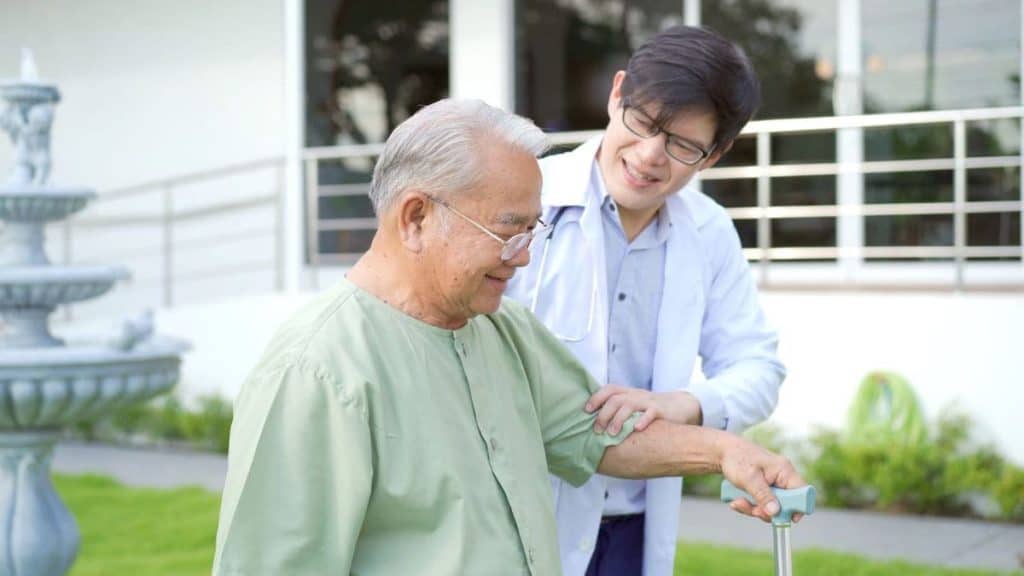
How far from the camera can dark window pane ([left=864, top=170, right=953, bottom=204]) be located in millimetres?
8141

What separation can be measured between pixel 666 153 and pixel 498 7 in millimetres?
6764

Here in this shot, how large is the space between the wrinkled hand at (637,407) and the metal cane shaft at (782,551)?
1.17 feet

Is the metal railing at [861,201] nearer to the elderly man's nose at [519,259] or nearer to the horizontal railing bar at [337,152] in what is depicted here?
the horizontal railing bar at [337,152]

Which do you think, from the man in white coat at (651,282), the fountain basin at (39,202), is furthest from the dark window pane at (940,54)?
the man in white coat at (651,282)

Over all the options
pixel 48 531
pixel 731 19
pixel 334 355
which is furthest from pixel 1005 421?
pixel 334 355

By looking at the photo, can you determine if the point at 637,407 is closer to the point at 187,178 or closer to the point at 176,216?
the point at 187,178

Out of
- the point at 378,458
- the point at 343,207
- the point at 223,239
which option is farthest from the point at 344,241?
the point at 378,458

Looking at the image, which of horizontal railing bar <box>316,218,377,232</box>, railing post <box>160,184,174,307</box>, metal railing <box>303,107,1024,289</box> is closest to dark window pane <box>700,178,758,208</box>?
metal railing <box>303,107,1024,289</box>

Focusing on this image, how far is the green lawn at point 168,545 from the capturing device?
5.22m

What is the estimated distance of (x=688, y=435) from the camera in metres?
2.39

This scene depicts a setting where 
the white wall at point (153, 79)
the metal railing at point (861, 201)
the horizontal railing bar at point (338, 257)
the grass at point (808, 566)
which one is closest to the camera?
the grass at point (808, 566)

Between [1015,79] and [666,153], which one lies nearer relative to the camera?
[666,153]

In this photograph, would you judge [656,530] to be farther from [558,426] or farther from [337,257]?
[337,257]

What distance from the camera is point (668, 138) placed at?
2.47 metres
